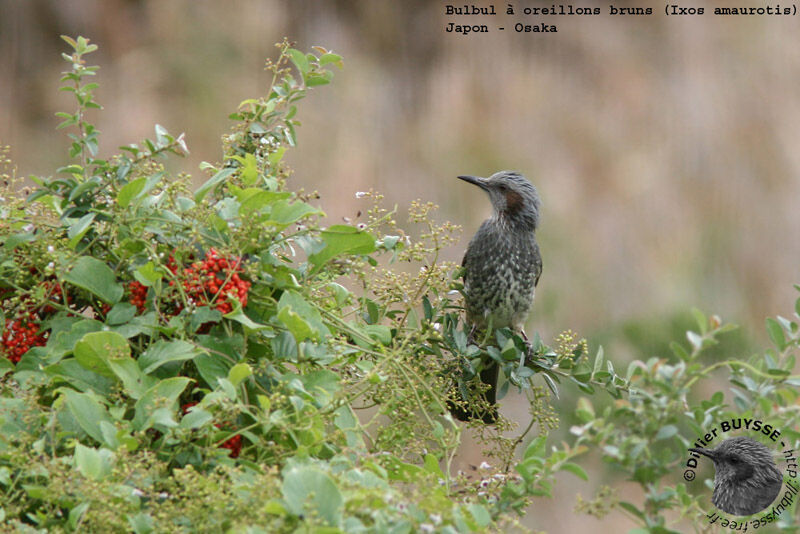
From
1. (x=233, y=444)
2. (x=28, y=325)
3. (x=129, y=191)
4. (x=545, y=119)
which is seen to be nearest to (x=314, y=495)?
(x=233, y=444)

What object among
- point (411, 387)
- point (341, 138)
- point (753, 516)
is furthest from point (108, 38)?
point (753, 516)

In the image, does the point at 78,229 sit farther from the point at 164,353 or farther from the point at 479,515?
the point at 479,515

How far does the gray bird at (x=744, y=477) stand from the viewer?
121 centimetres

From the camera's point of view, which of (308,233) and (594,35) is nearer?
(308,233)

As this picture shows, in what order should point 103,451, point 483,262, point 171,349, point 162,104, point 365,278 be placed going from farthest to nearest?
point 162,104 < point 483,262 < point 365,278 < point 171,349 < point 103,451

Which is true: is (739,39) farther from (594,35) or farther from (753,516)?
(753,516)

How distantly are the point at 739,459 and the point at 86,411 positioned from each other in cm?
85

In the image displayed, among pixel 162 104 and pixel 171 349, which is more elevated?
pixel 162 104

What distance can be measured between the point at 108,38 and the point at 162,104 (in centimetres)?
37

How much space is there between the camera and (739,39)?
379cm

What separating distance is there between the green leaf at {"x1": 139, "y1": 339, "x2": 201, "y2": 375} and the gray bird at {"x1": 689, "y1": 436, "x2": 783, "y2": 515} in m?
0.69

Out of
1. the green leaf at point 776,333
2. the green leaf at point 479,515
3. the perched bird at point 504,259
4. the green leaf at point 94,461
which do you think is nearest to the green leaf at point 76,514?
the green leaf at point 94,461

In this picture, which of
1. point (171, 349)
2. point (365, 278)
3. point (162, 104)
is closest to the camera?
point (171, 349)

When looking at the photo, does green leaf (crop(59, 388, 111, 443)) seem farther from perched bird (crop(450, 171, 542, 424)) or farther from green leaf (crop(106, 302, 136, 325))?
perched bird (crop(450, 171, 542, 424))
